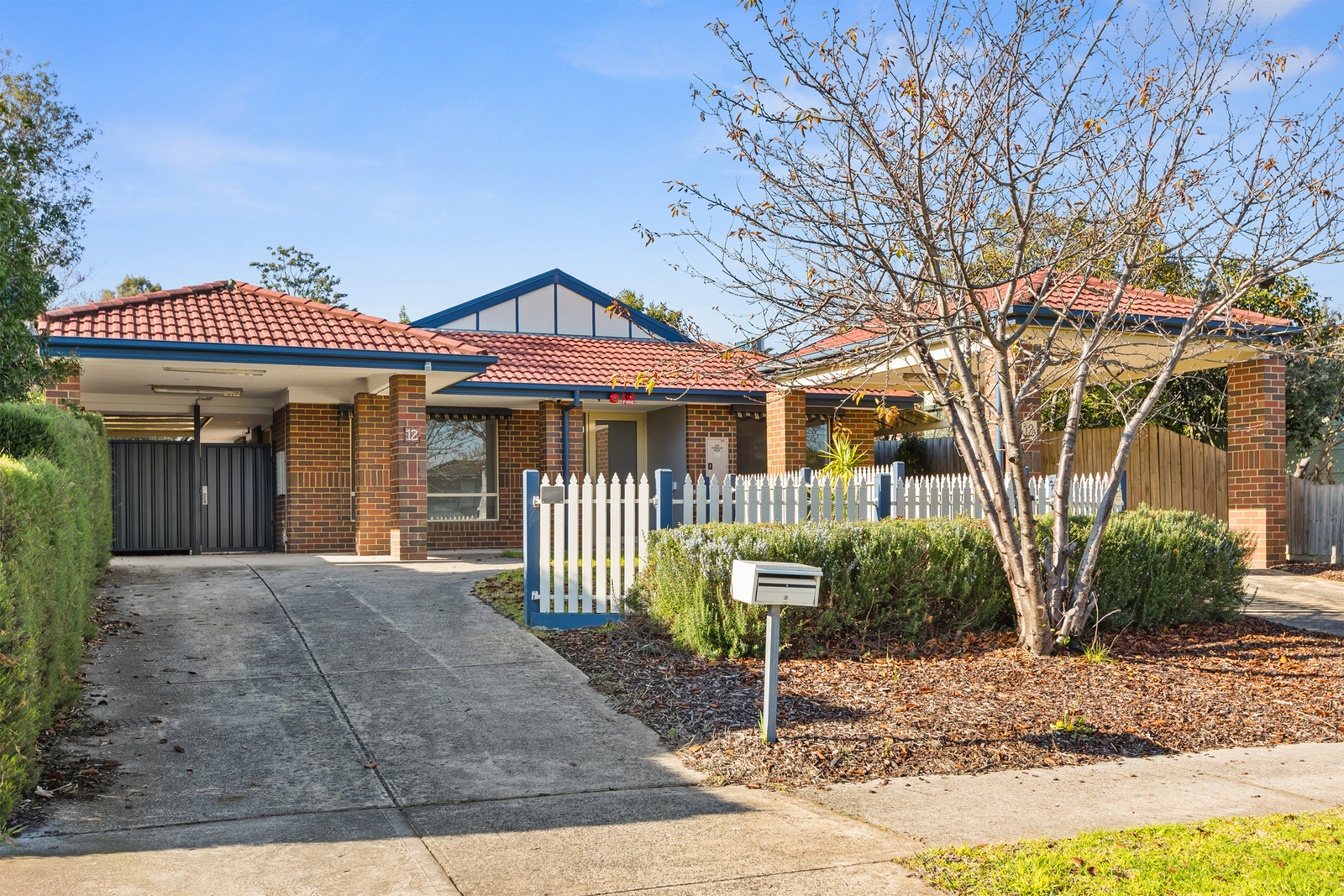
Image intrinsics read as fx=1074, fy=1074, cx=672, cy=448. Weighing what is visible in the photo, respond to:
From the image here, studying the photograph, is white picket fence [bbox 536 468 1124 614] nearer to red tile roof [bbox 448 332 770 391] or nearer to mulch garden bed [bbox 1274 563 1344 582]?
red tile roof [bbox 448 332 770 391]

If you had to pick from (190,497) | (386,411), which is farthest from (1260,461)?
(190,497)

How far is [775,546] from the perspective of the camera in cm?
845

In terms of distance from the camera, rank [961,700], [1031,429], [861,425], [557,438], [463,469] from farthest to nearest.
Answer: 1. [861,425]
2. [463,469]
3. [557,438]
4. [1031,429]
5. [961,700]

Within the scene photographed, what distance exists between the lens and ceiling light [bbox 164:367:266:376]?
1412 cm

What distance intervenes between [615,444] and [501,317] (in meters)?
3.13

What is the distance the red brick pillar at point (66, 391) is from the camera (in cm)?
1290

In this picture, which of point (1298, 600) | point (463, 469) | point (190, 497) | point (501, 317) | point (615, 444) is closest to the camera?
point (1298, 600)

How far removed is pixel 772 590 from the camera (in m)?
5.91

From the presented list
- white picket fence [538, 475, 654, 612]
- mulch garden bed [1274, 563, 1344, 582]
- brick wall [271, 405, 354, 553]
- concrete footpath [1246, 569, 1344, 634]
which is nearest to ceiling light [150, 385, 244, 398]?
brick wall [271, 405, 354, 553]

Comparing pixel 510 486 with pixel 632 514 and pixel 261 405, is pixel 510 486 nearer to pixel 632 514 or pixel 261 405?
pixel 261 405

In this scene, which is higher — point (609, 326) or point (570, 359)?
point (609, 326)

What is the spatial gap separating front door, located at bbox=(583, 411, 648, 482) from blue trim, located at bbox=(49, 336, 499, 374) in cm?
534

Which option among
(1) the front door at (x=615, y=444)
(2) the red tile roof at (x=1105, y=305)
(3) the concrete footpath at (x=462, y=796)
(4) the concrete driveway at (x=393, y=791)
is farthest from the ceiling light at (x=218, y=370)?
(2) the red tile roof at (x=1105, y=305)

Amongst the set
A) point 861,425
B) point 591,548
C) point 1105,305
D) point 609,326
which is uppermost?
point 609,326
